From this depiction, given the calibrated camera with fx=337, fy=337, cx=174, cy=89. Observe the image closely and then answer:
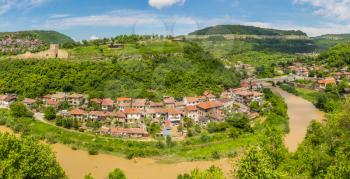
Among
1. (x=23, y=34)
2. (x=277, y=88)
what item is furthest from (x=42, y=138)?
(x=23, y=34)

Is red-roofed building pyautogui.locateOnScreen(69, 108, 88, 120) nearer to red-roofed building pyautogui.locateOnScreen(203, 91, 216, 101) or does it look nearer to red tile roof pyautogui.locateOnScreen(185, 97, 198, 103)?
red tile roof pyautogui.locateOnScreen(185, 97, 198, 103)

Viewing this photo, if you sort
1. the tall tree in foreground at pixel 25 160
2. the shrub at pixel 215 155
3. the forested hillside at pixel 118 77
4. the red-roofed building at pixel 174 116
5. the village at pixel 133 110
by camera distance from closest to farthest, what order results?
1. the tall tree in foreground at pixel 25 160
2. the shrub at pixel 215 155
3. the village at pixel 133 110
4. the red-roofed building at pixel 174 116
5. the forested hillside at pixel 118 77

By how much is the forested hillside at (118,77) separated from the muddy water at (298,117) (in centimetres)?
518

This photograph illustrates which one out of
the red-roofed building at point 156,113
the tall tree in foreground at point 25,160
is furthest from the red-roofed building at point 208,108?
the tall tree in foreground at point 25,160

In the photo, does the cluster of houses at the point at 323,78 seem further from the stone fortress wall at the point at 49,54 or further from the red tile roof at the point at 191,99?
the stone fortress wall at the point at 49,54

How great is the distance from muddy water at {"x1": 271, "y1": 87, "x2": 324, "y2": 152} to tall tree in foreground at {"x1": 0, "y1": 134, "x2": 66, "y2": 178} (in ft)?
34.5

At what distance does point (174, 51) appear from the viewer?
30312mm

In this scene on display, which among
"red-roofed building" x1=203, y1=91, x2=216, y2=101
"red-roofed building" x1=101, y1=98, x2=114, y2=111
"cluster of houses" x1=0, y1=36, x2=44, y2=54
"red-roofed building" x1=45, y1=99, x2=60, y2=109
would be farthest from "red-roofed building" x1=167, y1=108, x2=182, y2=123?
"cluster of houses" x1=0, y1=36, x2=44, y2=54

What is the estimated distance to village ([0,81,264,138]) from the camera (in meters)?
17.5

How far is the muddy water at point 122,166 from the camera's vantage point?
12291 mm

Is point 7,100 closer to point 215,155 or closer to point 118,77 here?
point 118,77

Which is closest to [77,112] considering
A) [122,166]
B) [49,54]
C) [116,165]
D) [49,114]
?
[49,114]

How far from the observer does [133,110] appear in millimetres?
19297

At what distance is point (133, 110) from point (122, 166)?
6.47 metres
